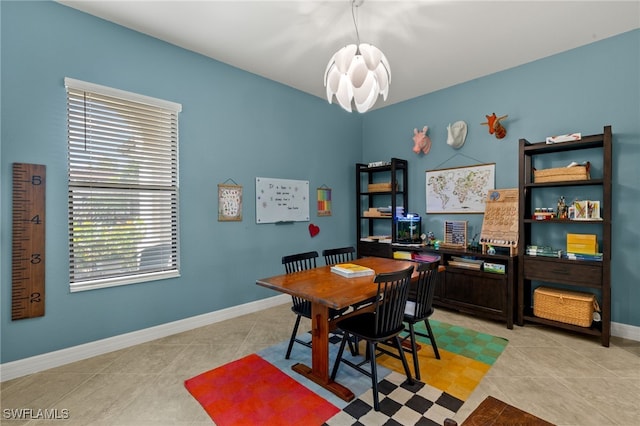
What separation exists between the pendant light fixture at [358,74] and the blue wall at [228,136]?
170 centimetres

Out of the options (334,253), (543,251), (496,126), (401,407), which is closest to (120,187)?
(334,253)

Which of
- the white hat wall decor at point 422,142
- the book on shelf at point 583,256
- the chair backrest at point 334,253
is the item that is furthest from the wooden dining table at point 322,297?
the white hat wall decor at point 422,142

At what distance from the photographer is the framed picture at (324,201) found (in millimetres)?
4422

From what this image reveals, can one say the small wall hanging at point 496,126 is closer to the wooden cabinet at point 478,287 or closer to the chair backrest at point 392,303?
the wooden cabinet at point 478,287

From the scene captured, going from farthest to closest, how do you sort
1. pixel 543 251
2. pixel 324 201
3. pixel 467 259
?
pixel 324 201 → pixel 467 259 → pixel 543 251

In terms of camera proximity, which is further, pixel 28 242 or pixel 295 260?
pixel 295 260

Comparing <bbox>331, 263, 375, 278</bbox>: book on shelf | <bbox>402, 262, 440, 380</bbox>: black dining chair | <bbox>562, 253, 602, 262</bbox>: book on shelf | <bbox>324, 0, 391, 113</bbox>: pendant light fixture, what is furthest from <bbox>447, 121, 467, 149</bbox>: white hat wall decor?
<bbox>331, 263, 375, 278</bbox>: book on shelf

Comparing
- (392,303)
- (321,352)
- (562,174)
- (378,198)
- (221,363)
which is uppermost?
(562,174)

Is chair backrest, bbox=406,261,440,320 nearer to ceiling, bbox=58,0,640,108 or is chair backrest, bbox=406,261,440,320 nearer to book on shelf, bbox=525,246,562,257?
book on shelf, bbox=525,246,562,257

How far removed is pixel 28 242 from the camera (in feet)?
7.55

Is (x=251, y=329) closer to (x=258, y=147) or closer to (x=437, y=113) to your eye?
(x=258, y=147)

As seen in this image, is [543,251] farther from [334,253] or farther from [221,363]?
[221,363]

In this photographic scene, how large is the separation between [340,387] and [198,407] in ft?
3.06

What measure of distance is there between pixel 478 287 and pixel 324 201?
7.46 feet
